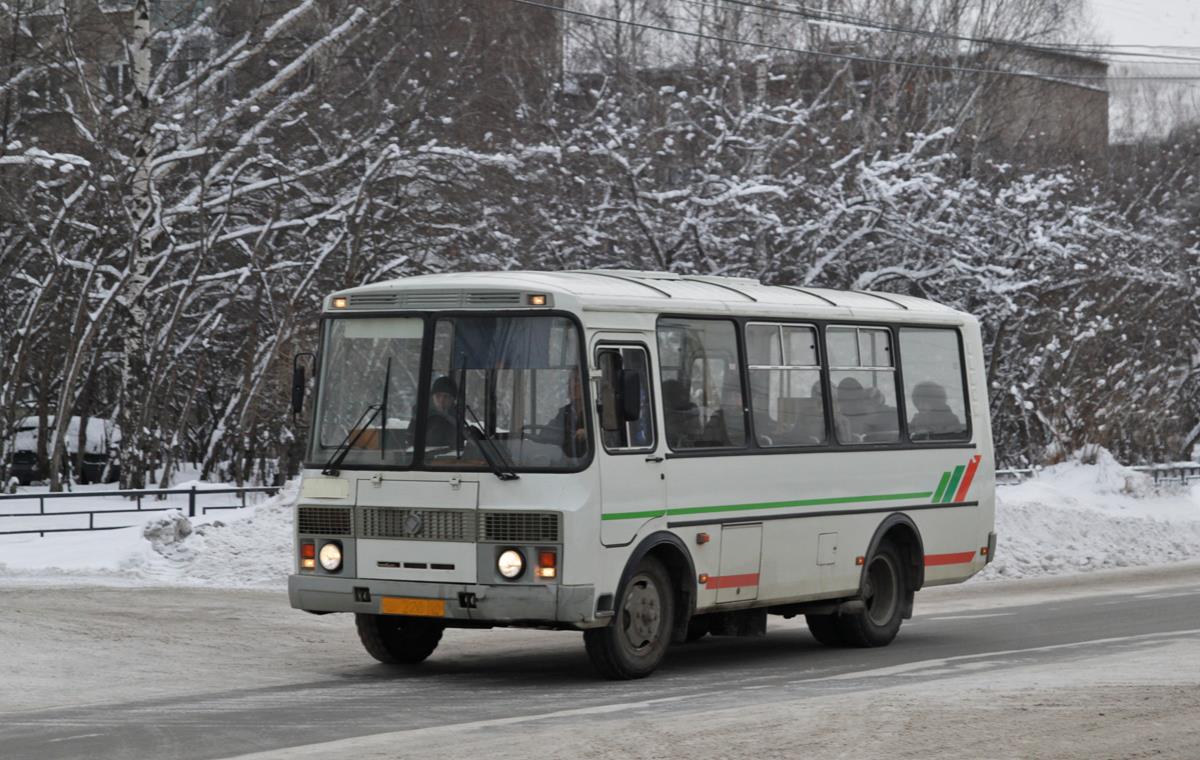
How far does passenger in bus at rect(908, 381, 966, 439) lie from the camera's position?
1587 cm

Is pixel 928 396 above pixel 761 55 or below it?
below

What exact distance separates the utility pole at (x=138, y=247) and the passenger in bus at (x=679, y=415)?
1611 cm

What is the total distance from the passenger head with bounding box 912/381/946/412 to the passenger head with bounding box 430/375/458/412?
5039mm

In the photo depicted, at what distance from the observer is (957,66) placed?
50.1 metres

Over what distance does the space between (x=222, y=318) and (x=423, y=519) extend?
1980 cm

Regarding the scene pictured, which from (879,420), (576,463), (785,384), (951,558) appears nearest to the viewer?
(576,463)

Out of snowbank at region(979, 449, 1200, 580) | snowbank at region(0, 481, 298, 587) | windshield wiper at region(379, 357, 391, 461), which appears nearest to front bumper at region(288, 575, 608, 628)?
windshield wiper at region(379, 357, 391, 461)

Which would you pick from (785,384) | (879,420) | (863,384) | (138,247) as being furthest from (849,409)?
(138,247)

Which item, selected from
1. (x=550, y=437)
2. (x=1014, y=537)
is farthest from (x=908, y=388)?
(x=1014, y=537)

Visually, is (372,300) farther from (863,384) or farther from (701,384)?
(863,384)

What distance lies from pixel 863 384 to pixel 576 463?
3943 mm

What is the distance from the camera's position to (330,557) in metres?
12.5

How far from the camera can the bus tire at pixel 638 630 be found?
12.4 metres

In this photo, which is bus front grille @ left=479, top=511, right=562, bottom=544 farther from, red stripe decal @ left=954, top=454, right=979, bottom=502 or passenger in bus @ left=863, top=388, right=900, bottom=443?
red stripe decal @ left=954, top=454, right=979, bottom=502
